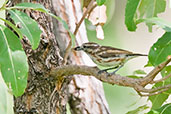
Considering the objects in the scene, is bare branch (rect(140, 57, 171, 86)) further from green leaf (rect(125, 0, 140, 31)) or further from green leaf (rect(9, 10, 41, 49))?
green leaf (rect(9, 10, 41, 49))

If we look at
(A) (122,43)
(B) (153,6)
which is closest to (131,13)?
(B) (153,6)

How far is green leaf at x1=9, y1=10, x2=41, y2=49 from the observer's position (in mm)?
1948

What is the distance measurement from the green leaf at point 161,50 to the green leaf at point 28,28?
0.62 m

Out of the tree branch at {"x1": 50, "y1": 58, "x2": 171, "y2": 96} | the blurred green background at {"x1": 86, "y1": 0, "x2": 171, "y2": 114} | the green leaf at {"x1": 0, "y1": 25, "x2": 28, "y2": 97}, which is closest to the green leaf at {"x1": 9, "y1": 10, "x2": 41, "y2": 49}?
the green leaf at {"x1": 0, "y1": 25, "x2": 28, "y2": 97}

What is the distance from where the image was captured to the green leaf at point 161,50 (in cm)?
212

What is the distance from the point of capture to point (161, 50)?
2.14 metres

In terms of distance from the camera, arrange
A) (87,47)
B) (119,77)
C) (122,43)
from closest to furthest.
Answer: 1. (119,77)
2. (87,47)
3. (122,43)

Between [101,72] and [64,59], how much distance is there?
492mm

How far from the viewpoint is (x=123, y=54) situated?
2.78m

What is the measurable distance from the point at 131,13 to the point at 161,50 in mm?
301

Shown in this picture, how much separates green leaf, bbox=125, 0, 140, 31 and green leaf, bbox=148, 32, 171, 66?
198mm

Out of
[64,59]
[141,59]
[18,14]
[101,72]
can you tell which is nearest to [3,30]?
[18,14]

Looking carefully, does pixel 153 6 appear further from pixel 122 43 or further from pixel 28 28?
pixel 122 43

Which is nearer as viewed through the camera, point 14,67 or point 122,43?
point 14,67
